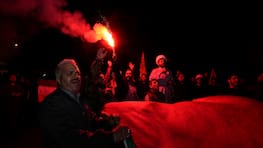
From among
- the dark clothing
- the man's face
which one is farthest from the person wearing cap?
the dark clothing

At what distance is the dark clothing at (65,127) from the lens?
322cm

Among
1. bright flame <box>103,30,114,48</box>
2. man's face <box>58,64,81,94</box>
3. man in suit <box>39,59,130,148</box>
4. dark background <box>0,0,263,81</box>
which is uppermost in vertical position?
dark background <box>0,0,263,81</box>

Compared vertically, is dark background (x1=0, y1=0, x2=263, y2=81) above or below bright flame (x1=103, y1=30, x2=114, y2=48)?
above

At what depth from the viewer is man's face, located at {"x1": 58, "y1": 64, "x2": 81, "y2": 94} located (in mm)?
3609

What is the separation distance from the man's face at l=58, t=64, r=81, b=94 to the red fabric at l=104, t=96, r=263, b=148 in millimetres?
1905

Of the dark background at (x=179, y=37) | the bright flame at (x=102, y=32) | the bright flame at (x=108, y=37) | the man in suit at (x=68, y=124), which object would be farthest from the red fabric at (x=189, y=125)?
the dark background at (x=179, y=37)

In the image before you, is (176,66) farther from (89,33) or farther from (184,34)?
(89,33)

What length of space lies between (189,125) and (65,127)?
2.72 m

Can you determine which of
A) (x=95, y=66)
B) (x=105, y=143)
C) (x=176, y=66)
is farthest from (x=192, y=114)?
(x=176, y=66)

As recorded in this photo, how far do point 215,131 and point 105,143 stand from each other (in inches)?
104

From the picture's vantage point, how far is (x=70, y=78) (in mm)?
3641

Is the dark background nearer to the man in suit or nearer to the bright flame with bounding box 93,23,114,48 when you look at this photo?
the bright flame with bounding box 93,23,114,48

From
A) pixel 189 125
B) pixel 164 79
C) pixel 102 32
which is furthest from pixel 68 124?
pixel 164 79

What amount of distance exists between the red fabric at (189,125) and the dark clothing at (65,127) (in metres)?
1.95
